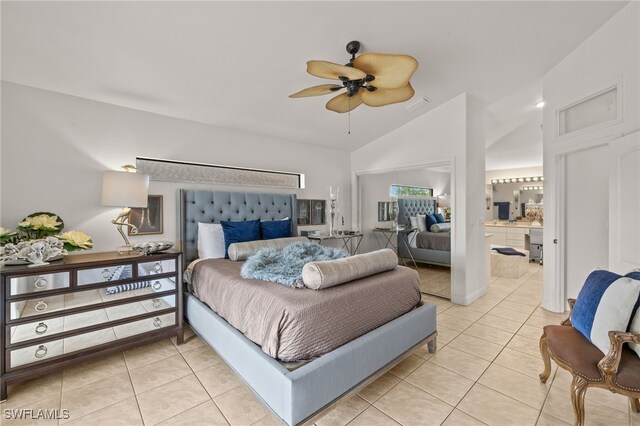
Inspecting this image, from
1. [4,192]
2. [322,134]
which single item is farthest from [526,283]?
[4,192]

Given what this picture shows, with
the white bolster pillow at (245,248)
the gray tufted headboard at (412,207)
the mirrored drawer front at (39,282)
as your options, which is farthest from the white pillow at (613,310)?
the gray tufted headboard at (412,207)

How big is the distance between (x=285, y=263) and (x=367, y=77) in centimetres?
163

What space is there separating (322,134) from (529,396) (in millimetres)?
3679

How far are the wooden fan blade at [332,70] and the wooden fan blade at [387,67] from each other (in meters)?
0.05

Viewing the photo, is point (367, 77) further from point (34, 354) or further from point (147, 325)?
point (34, 354)

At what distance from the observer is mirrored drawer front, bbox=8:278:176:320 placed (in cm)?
207

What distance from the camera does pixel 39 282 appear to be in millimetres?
2098

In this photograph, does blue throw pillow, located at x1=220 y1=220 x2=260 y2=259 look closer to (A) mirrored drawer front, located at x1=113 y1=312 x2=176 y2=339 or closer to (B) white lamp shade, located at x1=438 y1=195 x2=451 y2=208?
(A) mirrored drawer front, located at x1=113 y1=312 x2=176 y2=339

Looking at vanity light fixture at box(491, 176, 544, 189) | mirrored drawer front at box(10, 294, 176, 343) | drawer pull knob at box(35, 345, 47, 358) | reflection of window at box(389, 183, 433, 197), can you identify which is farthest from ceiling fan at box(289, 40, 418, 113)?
vanity light fixture at box(491, 176, 544, 189)

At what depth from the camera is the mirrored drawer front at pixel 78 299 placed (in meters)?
2.07

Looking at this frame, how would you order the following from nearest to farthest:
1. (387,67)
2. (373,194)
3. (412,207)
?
(387,67) < (373,194) < (412,207)

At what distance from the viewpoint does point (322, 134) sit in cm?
419

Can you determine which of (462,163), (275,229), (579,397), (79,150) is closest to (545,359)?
(579,397)

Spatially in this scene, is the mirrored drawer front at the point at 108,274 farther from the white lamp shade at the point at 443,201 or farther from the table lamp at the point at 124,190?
the white lamp shade at the point at 443,201
